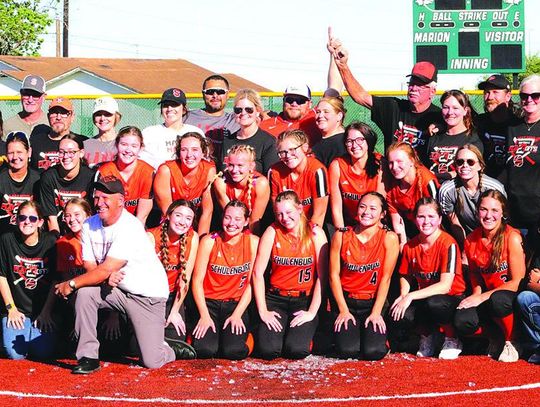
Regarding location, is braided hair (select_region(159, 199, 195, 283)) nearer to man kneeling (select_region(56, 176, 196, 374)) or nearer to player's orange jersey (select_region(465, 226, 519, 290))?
man kneeling (select_region(56, 176, 196, 374))

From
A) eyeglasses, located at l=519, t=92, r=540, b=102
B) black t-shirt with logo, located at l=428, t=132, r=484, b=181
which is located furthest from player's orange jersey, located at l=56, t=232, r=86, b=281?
eyeglasses, located at l=519, t=92, r=540, b=102

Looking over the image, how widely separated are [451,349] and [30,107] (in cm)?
513

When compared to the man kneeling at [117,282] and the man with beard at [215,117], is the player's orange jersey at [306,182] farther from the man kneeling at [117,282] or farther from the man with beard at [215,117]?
the man kneeling at [117,282]

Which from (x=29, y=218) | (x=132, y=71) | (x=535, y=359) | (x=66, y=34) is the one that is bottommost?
(x=535, y=359)

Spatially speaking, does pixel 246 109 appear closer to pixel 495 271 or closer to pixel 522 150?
pixel 522 150

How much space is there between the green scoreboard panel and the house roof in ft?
61.3

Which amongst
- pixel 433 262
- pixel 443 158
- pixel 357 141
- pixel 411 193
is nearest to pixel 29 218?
pixel 357 141

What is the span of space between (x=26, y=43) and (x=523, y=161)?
36020 millimetres

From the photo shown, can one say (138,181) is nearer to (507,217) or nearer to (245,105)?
(245,105)

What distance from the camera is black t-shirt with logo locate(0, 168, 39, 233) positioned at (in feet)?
28.9

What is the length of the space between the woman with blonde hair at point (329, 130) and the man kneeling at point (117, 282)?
2099 millimetres

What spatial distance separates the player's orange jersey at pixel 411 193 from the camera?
8312 mm

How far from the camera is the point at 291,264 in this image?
834cm

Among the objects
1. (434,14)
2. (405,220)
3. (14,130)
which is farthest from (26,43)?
(405,220)
